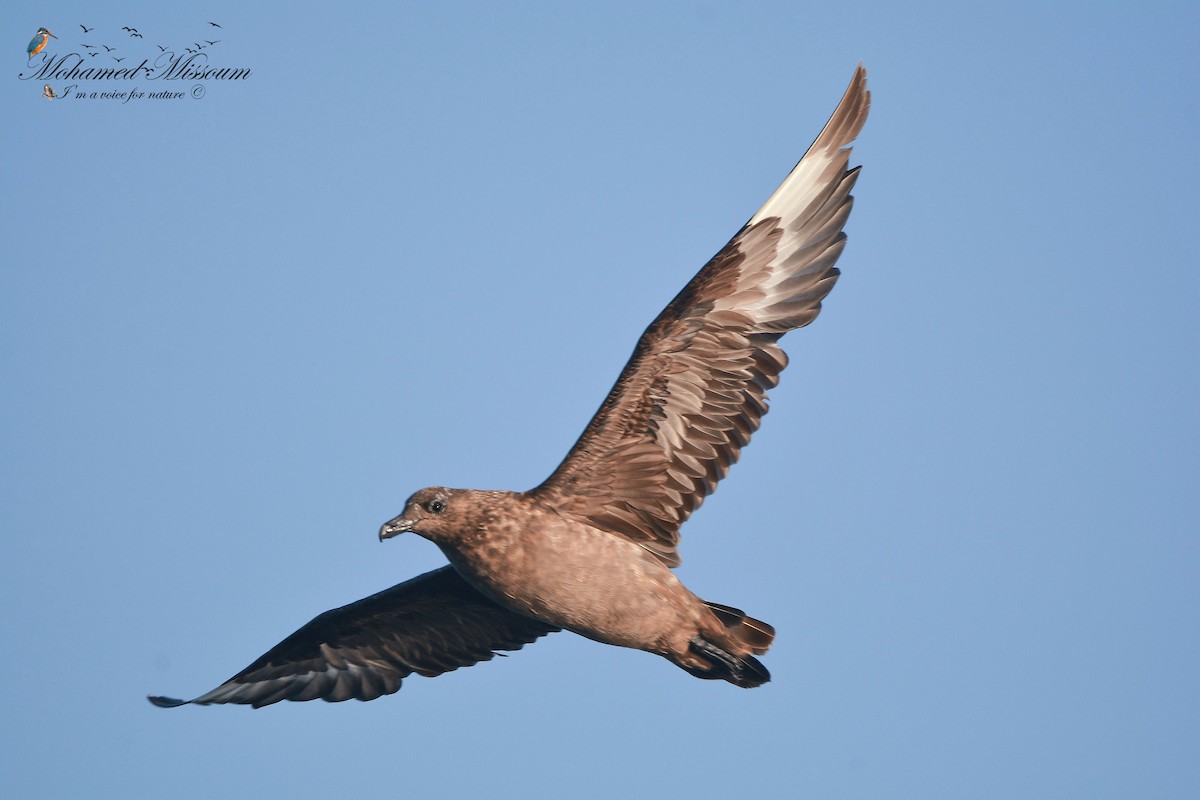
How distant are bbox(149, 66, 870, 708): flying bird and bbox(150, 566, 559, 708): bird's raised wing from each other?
1.77 feet

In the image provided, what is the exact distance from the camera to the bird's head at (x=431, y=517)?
8273 millimetres

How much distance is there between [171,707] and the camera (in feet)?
31.2

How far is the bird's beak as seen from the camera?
830 centimetres

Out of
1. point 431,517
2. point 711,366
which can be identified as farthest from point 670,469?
point 431,517

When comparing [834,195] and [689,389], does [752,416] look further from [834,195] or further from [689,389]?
[834,195]

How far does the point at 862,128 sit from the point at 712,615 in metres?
3.05

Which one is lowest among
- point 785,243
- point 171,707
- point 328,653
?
point 171,707

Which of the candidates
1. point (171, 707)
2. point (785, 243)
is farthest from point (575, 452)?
point (171, 707)

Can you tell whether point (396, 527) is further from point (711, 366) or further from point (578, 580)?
point (711, 366)

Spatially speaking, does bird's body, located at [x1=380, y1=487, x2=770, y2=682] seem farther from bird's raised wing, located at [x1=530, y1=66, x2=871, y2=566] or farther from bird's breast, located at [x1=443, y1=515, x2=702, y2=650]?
bird's raised wing, located at [x1=530, y1=66, x2=871, y2=566]

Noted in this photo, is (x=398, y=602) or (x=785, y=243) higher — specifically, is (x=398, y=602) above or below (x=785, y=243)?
below

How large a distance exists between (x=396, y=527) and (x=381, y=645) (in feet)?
5.98

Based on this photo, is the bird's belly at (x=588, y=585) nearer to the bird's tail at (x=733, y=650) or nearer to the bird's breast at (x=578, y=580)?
the bird's breast at (x=578, y=580)

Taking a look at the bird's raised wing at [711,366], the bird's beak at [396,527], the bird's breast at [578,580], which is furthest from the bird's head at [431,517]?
the bird's raised wing at [711,366]
